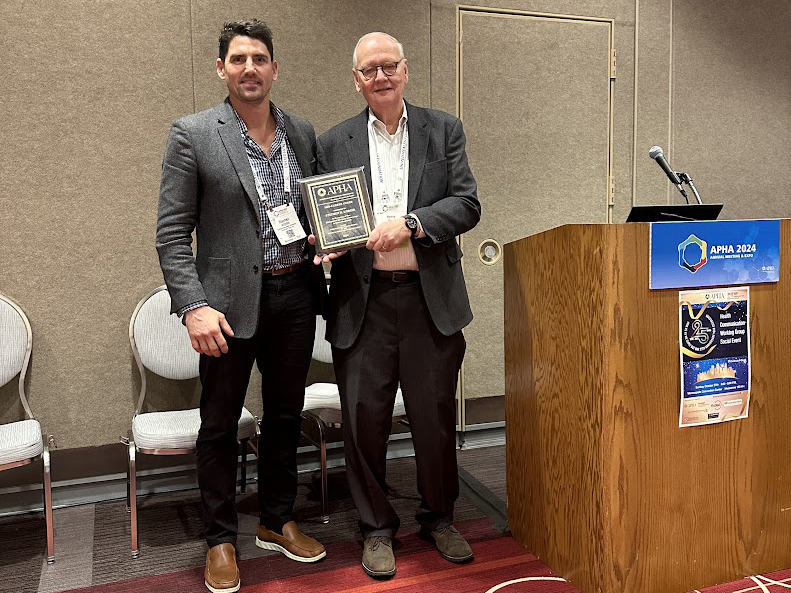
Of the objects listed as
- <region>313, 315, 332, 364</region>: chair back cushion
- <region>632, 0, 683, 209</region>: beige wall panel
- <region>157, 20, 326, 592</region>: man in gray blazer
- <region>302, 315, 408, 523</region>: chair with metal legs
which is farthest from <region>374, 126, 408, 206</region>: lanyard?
<region>632, 0, 683, 209</region>: beige wall panel

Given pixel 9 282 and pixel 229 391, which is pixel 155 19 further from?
pixel 229 391

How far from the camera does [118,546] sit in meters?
2.85

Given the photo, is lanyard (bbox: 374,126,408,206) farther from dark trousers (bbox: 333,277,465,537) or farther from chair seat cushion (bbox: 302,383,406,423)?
chair seat cushion (bbox: 302,383,406,423)

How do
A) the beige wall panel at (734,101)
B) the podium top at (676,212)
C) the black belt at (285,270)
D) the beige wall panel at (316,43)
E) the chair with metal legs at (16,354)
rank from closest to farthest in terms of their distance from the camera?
1. the podium top at (676,212)
2. the black belt at (285,270)
3. the chair with metal legs at (16,354)
4. the beige wall panel at (316,43)
5. the beige wall panel at (734,101)

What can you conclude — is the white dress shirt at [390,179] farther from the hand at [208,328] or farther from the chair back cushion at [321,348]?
the chair back cushion at [321,348]

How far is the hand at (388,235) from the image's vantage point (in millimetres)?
2309

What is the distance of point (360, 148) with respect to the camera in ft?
8.18

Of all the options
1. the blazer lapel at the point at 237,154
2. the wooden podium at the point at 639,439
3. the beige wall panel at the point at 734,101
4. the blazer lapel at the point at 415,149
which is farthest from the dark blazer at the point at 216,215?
the beige wall panel at the point at 734,101

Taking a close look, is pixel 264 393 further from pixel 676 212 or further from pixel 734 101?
pixel 734 101

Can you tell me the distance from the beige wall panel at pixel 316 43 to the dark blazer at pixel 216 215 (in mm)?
1176

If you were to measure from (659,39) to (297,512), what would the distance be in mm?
3534

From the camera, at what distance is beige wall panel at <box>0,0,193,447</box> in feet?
10.3

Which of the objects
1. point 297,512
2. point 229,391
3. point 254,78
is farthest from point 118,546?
point 254,78

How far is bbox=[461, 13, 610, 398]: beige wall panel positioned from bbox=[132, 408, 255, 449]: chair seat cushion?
1.57 meters
